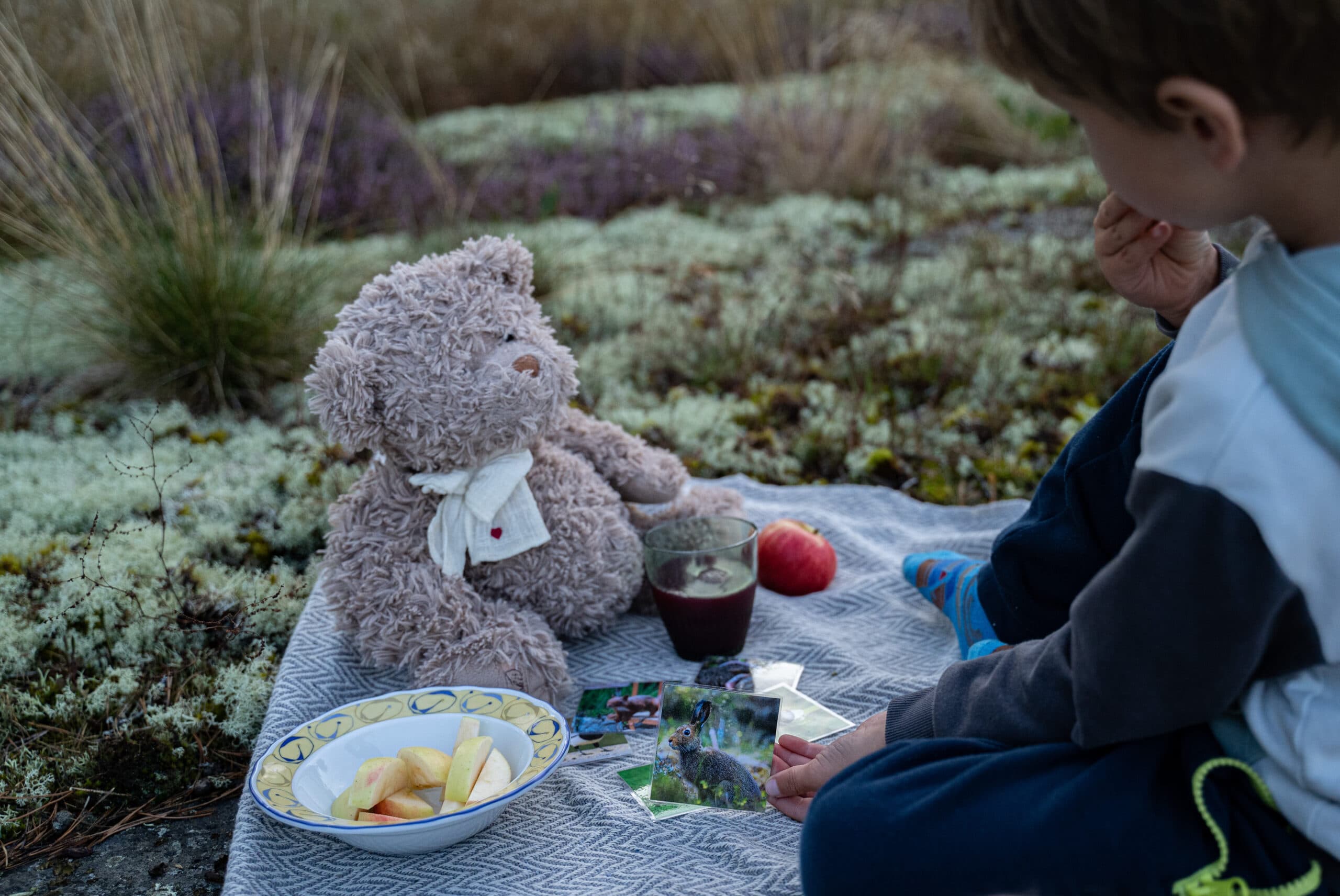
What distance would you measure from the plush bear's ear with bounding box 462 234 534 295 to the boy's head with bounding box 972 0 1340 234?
1.08 metres

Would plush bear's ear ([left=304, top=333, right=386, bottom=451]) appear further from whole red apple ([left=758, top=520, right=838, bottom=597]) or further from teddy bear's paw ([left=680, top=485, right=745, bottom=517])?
whole red apple ([left=758, top=520, right=838, bottom=597])

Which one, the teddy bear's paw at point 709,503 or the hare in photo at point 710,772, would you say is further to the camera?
the teddy bear's paw at point 709,503

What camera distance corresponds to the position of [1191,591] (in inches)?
38.3

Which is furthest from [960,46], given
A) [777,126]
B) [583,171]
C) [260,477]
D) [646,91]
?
[260,477]

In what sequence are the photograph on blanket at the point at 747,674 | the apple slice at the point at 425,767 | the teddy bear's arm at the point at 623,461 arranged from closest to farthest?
the apple slice at the point at 425,767 < the photograph on blanket at the point at 747,674 < the teddy bear's arm at the point at 623,461

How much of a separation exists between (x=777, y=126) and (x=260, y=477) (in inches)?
157

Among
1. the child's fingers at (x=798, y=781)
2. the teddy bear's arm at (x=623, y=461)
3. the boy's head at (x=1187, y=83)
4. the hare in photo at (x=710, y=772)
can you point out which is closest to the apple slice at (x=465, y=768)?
the hare in photo at (x=710, y=772)

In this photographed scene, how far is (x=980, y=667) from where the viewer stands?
1.36 meters

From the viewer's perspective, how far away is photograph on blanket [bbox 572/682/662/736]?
6.02 feet

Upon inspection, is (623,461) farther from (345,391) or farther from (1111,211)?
(1111,211)

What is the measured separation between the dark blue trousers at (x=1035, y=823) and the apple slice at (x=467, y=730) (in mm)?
610

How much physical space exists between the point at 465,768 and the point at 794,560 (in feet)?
3.22

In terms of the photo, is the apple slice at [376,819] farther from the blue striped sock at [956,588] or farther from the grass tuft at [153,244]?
the grass tuft at [153,244]

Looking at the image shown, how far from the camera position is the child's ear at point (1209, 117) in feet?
2.99
